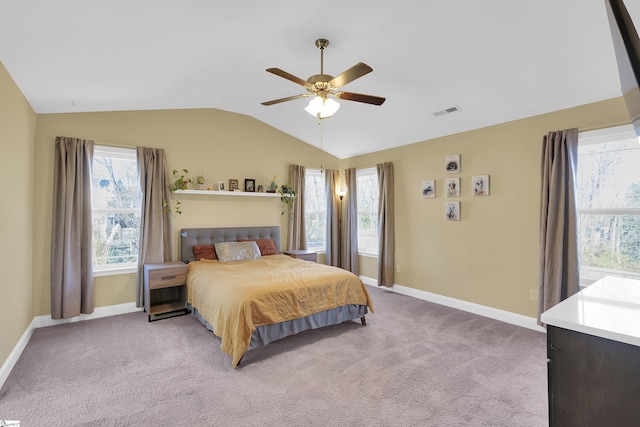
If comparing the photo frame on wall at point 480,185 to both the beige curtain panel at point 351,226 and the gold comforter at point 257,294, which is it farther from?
the beige curtain panel at point 351,226

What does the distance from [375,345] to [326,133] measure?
351 centimetres

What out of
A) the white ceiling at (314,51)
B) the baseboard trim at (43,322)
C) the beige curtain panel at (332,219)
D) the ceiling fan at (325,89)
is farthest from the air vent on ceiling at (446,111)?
the baseboard trim at (43,322)

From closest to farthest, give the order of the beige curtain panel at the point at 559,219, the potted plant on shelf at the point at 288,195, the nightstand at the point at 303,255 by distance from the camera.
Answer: the beige curtain panel at the point at 559,219 → the nightstand at the point at 303,255 → the potted plant on shelf at the point at 288,195

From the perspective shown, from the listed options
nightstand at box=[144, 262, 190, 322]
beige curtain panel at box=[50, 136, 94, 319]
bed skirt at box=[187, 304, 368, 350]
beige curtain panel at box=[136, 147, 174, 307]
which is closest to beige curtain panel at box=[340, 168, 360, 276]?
bed skirt at box=[187, 304, 368, 350]

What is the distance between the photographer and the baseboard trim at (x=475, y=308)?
372 cm

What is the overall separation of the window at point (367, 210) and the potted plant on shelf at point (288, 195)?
4.46ft

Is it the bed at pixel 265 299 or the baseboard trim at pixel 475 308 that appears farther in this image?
the baseboard trim at pixel 475 308

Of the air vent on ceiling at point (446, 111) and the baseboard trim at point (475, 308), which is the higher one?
the air vent on ceiling at point (446, 111)

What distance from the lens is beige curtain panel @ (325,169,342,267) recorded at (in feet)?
19.9

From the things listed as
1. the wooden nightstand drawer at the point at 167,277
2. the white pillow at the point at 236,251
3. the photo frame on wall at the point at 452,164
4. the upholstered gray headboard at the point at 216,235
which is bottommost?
the wooden nightstand drawer at the point at 167,277

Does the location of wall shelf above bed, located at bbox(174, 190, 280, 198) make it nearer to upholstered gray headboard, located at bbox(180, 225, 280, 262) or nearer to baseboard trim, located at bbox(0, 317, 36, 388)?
upholstered gray headboard, located at bbox(180, 225, 280, 262)

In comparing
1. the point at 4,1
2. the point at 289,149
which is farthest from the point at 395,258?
the point at 4,1

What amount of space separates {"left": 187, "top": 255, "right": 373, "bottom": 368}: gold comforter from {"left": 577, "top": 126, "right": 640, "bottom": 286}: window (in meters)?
2.48

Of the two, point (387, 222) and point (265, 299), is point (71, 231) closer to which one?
point (265, 299)
